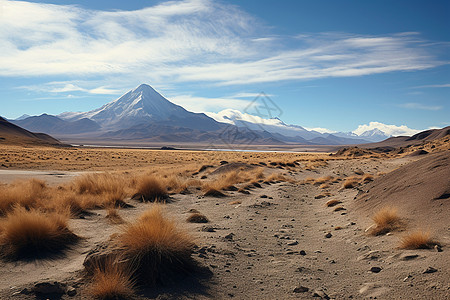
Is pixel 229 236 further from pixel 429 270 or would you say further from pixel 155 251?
pixel 429 270

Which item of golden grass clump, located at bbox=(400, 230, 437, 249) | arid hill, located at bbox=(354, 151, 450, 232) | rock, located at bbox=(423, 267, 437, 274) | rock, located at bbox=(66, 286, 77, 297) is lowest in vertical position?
rock, located at bbox=(66, 286, 77, 297)

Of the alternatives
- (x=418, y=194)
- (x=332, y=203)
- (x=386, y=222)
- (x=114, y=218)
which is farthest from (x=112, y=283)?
(x=332, y=203)

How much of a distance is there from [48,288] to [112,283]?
3.17 feet

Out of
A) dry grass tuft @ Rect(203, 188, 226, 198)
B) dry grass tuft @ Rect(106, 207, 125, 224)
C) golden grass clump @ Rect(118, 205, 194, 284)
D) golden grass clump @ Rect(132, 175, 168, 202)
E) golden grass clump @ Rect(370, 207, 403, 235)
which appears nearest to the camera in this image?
golden grass clump @ Rect(118, 205, 194, 284)

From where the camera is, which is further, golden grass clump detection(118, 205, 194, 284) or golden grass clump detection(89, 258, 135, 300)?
golden grass clump detection(118, 205, 194, 284)

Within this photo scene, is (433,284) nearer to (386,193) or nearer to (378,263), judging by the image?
(378,263)

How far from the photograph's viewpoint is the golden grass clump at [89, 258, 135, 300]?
14.8ft

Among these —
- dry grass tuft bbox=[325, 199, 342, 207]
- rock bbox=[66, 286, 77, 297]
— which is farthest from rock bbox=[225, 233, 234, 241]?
dry grass tuft bbox=[325, 199, 342, 207]

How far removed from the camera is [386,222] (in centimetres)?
777

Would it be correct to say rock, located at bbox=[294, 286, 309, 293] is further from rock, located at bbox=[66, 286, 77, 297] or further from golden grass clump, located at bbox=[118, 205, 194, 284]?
rock, located at bbox=[66, 286, 77, 297]

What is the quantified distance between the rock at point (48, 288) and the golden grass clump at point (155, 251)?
99 cm

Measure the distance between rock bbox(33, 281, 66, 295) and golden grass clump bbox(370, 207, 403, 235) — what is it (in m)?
6.43

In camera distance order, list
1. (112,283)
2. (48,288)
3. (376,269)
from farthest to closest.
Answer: (376,269) → (48,288) → (112,283)

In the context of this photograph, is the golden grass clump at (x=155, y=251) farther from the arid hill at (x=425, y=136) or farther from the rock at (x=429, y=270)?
the arid hill at (x=425, y=136)
